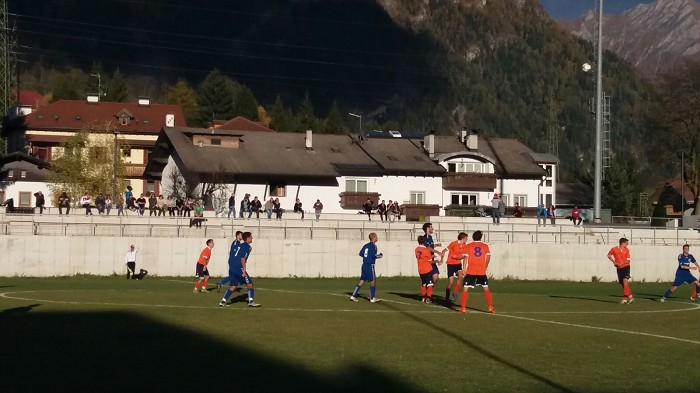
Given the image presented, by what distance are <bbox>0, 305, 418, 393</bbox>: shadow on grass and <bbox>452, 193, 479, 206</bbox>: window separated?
64.4 meters

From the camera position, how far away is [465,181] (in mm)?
84000

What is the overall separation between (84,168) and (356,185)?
851 inches

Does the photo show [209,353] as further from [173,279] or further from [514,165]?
[514,165]

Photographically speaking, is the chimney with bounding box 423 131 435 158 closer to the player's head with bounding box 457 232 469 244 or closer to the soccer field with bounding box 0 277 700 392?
the soccer field with bounding box 0 277 700 392

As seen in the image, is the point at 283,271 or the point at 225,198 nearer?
the point at 283,271

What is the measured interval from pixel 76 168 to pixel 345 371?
69.1 m

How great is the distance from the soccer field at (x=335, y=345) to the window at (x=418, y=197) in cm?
5041

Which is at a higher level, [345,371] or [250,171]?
[250,171]

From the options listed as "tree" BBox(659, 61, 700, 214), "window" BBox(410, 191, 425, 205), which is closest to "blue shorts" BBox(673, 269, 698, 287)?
"window" BBox(410, 191, 425, 205)

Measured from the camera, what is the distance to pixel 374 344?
19.4 metres

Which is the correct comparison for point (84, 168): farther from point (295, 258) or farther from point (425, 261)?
point (425, 261)

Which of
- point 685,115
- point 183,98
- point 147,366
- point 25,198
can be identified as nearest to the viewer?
point 147,366

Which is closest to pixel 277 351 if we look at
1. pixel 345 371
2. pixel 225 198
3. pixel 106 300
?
pixel 345 371

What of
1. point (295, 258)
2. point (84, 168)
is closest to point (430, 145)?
point (84, 168)
